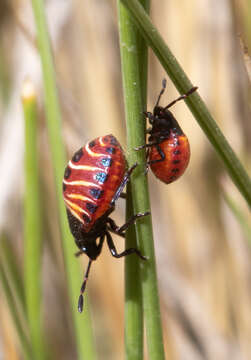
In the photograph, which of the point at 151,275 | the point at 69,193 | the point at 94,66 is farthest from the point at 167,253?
the point at 151,275

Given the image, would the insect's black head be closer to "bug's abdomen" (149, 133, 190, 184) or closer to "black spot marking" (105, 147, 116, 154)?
"bug's abdomen" (149, 133, 190, 184)

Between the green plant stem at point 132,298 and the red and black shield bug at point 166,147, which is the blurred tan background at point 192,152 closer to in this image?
the red and black shield bug at point 166,147

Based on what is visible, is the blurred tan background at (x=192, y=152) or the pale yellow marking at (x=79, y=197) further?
the blurred tan background at (x=192, y=152)

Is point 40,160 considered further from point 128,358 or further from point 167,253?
point 128,358

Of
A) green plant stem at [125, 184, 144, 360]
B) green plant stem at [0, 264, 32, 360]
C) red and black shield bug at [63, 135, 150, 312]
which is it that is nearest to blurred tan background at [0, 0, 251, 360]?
green plant stem at [0, 264, 32, 360]

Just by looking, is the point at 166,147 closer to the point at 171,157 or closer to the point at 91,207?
the point at 171,157

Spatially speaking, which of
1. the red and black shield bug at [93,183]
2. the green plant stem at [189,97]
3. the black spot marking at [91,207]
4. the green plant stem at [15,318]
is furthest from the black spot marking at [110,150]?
the green plant stem at [15,318]

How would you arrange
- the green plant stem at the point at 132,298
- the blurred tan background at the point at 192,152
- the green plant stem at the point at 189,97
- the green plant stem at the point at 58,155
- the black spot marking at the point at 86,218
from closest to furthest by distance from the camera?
the green plant stem at the point at 189,97
the green plant stem at the point at 132,298
the green plant stem at the point at 58,155
the black spot marking at the point at 86,218
the blurred tan background at the point at 192,152
